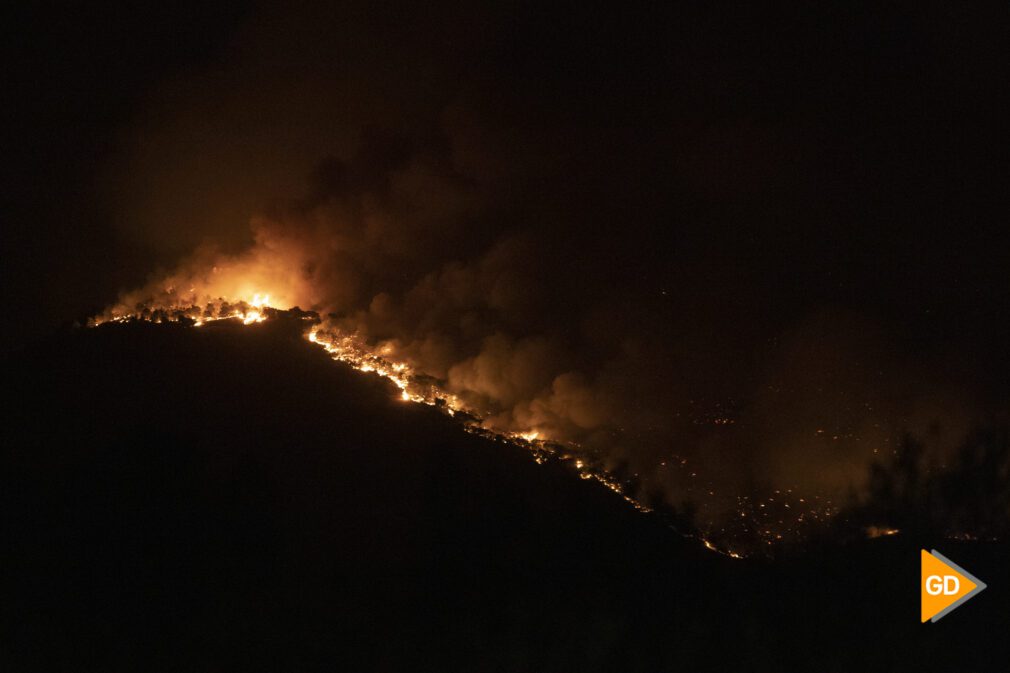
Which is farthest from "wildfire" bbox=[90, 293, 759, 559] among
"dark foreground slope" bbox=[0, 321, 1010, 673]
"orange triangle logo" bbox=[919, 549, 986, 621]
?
"orange triangle logo" bbox=[919, 549, 986, 621]

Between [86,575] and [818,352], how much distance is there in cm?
866

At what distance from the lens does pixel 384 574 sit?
7.64 m

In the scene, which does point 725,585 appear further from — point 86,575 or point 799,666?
point 86,575

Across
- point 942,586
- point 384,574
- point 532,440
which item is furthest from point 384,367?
point 942,586

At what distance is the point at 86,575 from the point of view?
737 cm

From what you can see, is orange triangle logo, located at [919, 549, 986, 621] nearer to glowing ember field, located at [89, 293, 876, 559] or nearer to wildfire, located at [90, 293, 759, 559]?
glowing ember field, located at [89, 293, 876, 559]

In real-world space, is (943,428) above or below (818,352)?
below

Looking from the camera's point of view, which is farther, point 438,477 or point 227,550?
point 438,477

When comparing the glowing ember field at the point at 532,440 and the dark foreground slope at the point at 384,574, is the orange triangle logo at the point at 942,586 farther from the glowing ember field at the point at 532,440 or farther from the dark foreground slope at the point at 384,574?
the glowing ember field at the point at 532,440

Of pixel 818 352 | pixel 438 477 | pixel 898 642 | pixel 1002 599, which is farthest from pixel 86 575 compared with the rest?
pixel 818 352

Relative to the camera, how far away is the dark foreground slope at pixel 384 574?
6789 mm

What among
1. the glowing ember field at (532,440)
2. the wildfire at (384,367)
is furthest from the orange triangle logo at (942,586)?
the wildfire at (384,367)

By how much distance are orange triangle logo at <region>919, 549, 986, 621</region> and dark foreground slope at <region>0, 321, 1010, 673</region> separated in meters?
0.09

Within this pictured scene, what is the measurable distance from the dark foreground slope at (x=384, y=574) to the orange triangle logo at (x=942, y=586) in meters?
0.09
